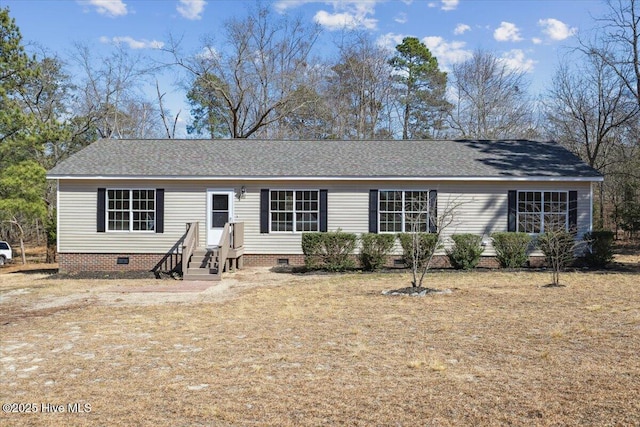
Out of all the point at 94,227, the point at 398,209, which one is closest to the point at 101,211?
the point at 94,227

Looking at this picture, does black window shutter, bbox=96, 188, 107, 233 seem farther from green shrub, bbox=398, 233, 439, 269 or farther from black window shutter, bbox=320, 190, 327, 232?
green shrub, bbox=398, 233, 439, 269

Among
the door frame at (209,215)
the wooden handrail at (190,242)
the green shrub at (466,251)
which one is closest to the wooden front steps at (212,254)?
the wooden handrail at (190,242)

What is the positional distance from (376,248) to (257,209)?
4028 mm

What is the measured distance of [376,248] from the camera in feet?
49.6

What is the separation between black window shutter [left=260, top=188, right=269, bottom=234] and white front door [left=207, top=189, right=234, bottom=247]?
0.95 meters

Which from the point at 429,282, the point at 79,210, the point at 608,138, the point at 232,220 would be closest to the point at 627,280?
the point at 429,282

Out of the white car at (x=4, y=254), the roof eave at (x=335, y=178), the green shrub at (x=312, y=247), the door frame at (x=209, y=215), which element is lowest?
the white car at (x=4, y=254)

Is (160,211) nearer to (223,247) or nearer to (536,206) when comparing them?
(223,247)

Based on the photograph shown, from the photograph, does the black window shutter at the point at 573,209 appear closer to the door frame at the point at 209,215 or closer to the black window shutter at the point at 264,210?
the black window shutter at the point at 264,210

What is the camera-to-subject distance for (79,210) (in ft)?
53.0

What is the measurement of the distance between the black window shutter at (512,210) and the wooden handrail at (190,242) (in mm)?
9645

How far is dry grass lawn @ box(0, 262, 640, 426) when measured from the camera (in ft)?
14.5

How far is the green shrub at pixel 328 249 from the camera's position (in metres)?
15.0

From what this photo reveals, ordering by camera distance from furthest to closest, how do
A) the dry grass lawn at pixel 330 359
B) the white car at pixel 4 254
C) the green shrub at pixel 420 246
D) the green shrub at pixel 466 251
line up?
the white car at pixel 4 254 → the green shrub at pixel 466 251 → the green shrub at pixel 420 246 → the dry grass lawn at pixel 330 359
